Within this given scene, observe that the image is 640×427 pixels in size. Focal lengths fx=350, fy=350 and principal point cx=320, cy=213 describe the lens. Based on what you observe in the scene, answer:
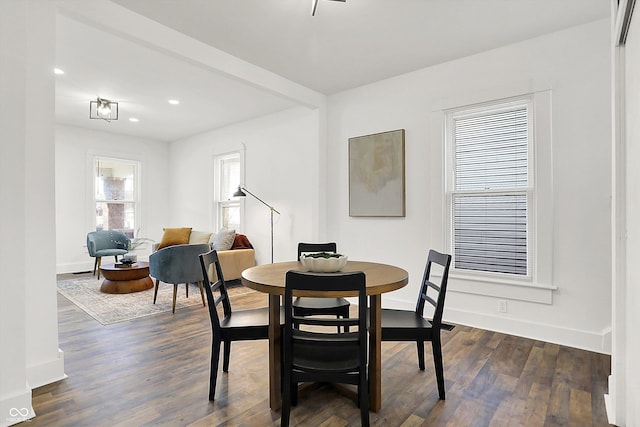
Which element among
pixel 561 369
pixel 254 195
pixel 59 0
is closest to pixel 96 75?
pixel 59 0

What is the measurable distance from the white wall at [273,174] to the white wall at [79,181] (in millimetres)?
1213

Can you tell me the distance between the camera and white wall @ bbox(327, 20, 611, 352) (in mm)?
2771

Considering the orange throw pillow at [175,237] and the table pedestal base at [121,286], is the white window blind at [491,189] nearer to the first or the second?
the table pedestal base at [121,286]

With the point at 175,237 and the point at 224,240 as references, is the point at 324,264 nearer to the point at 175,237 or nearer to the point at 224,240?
the point at 224,240

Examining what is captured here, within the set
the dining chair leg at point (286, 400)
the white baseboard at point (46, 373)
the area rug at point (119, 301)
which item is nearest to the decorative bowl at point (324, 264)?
the dining chair leg at point (286, 400)

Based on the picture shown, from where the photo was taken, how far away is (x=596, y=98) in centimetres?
277

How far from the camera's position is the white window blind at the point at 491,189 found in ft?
10.4

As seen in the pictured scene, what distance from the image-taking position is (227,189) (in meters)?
6.30

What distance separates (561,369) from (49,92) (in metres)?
3.90

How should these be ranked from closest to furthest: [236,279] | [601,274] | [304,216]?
[601,274] → [304,216] → [236,279]

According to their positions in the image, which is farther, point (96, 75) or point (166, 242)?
point (166, 242)

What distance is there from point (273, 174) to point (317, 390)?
367cm

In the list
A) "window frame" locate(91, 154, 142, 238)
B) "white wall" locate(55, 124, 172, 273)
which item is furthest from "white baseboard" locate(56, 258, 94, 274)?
"window frame" locate(91, 154, 142, 238)

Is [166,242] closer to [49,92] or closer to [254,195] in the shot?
[254,195]
